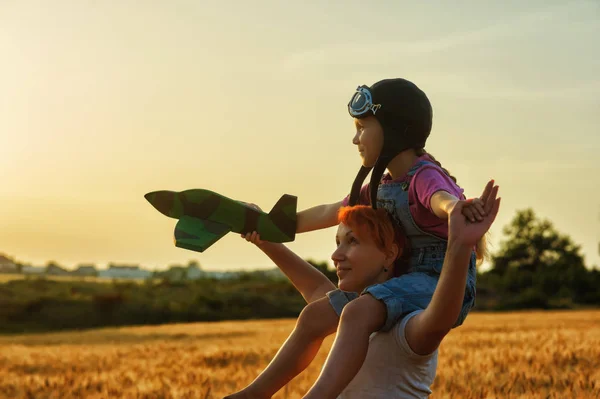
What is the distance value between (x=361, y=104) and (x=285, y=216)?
0.72 meters

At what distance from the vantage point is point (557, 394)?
15.8ft

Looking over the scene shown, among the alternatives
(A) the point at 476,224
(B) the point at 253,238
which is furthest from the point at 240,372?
(A) the point at 476,224

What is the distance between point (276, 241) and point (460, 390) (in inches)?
70.8

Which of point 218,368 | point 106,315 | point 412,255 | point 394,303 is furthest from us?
point 106,315

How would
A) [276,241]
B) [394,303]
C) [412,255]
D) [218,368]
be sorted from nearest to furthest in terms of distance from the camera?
[394,303] → [412,255] → [276,241] → [218,368]

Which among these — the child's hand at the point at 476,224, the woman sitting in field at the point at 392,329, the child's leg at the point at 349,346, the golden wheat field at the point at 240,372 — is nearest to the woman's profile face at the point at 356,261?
the woman sitting in field at the point at 392,329

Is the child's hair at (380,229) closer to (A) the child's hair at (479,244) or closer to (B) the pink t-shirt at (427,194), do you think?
(B) the pink t-shirt at (427,194)

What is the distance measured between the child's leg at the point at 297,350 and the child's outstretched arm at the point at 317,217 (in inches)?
20.3

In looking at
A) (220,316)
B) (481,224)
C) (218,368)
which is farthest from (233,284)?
(481,224)

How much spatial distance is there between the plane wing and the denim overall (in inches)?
25.8

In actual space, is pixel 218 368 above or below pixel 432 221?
below

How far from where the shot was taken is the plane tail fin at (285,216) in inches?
159

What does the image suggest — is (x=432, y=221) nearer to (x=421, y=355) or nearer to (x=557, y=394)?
(x=421, y=355)

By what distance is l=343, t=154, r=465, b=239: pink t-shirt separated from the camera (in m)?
3.37
